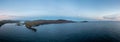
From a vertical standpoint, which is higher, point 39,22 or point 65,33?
point 39,22

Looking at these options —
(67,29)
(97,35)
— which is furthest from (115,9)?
(67,29)

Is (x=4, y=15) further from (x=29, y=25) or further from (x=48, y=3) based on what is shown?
(x=48, y=3)

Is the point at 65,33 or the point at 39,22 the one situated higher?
the point at 39,22

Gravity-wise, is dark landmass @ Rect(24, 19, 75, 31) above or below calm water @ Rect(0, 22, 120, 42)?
above

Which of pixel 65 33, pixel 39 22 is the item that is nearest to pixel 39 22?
pixel 39 22

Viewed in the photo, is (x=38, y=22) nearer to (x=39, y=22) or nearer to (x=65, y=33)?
(x=39, y=22)

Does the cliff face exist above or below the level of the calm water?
above

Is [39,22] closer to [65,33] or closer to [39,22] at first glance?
[39,22]

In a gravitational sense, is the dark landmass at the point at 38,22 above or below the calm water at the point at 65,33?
above
